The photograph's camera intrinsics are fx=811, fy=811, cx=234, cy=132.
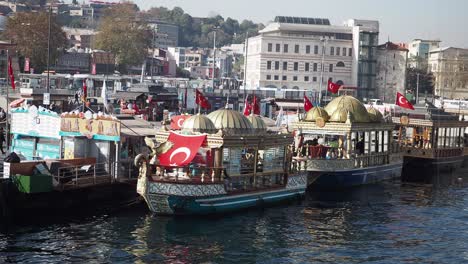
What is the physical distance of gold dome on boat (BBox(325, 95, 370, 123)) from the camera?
37.7 metres

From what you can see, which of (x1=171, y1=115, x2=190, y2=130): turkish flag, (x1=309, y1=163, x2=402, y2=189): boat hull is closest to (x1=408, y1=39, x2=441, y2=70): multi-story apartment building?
(x1=309, y1=163, x2=402, y2=189): boat hull

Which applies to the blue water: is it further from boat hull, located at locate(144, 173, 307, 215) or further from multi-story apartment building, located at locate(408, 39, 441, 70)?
multi-story apartment building, located at locate(408, 39, 441, 70)

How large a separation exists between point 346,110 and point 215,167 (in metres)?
12.1

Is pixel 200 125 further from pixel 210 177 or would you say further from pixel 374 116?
pixel 374 116

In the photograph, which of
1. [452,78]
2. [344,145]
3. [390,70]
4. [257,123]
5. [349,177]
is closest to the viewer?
[257,123]

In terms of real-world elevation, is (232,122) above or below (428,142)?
above

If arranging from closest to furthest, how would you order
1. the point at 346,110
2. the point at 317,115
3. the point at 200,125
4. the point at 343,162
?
the point at 200,125 → the point at 343,162 → the point at 317,115 → the point at 346,110

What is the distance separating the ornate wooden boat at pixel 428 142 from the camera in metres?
45.5

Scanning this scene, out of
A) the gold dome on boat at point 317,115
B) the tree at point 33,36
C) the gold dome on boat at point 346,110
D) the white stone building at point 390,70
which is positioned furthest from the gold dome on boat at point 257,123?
the white stone building at point 390,70

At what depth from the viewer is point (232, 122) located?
28594 millimetres

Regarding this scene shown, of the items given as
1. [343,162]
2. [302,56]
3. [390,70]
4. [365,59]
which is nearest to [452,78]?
[390,70]

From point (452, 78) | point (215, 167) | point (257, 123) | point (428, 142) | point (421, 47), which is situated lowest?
point (215, 167)

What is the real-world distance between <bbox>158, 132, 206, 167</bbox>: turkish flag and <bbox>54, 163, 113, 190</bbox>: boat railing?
8.99 ft

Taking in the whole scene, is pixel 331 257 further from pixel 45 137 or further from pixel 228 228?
pixel 45 137
